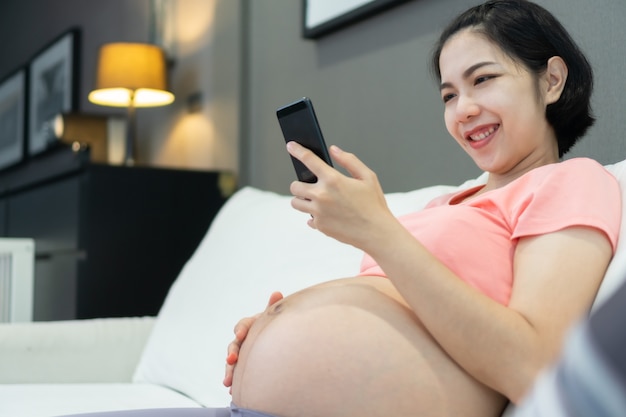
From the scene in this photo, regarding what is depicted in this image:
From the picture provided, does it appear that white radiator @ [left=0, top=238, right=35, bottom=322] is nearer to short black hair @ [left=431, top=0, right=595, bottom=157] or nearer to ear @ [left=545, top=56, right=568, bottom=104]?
short black hair @ [left=431, top=0, right=595, bottom=157]

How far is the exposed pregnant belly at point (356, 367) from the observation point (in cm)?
88

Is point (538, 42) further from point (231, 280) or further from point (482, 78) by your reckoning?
point (231, 280)

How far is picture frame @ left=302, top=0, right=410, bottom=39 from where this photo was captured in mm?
2104

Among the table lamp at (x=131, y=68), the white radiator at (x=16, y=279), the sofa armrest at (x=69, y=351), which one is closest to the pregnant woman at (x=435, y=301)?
the sofa armrest at (x=69, y=351)

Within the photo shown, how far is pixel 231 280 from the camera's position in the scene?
1.71 metres

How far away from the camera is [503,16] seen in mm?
1174

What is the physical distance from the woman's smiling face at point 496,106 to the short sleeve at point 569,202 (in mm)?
161

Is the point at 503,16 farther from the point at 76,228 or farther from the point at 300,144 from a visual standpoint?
the point at 76,228

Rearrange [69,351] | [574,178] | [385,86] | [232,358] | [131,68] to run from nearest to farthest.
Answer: [574,178], [232,358], [69,351], [385,86], [131,68]

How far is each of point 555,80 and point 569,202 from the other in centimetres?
33

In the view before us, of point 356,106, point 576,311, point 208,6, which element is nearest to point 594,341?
point 576,311

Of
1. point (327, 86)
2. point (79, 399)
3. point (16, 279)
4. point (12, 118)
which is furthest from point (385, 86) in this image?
point (12, 118)

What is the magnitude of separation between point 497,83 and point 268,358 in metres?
0.54

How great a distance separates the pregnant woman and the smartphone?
3 centimetres
